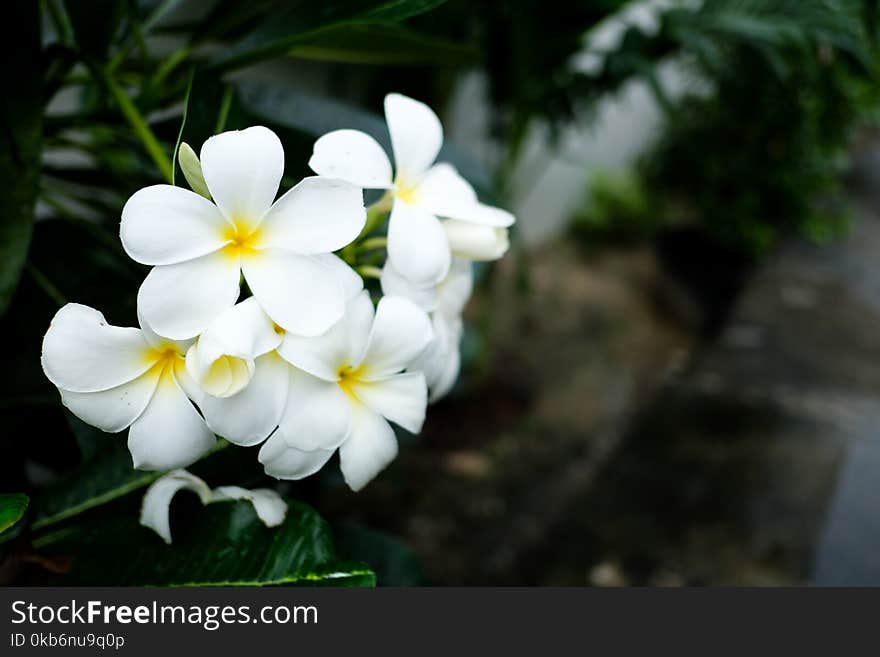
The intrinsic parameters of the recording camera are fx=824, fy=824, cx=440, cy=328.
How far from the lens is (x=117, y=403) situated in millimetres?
414

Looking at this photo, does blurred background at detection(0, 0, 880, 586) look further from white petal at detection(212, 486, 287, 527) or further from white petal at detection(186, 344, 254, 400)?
white petal at detection(186, 344, 254, 400)

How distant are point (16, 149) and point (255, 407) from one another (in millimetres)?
305

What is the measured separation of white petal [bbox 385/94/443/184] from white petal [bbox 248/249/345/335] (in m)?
0.12

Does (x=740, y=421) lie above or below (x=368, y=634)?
below

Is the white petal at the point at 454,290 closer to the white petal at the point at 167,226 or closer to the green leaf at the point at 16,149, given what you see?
the white petal at the point at 167,226

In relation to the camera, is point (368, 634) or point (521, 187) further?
point (521, 187)

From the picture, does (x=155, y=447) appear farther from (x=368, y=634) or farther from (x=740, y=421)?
(x=740, y=421)

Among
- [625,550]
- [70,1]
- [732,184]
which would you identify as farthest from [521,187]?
[70,1]

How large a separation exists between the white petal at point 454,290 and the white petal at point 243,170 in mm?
137

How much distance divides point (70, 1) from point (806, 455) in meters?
2.10

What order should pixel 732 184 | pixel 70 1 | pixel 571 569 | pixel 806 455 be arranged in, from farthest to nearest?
pixel 732 184, pixel 806 455, pixel 571 569, pixel 70 1

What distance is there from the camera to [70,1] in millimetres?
631

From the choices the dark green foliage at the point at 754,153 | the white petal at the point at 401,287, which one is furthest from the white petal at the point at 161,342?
the dark green foliage at the point at 754,153

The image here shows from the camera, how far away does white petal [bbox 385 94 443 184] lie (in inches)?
19.5
